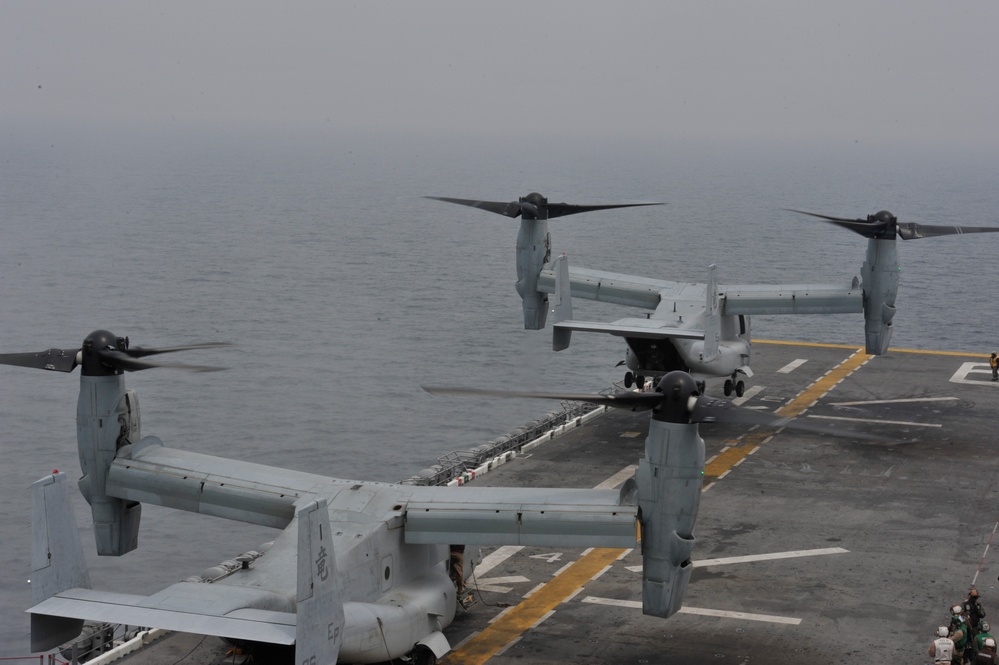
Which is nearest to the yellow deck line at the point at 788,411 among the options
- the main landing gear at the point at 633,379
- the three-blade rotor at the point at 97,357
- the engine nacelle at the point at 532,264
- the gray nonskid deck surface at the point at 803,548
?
the gray nonskid deck surface at the point at 803,548

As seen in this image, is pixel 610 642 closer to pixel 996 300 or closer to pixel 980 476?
pixel 980 476

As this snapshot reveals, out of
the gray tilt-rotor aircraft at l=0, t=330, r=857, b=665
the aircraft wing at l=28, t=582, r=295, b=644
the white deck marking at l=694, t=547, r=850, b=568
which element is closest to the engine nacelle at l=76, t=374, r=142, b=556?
the gray tilt-rotor aircraft at l=0, t=330, r=857, b=665

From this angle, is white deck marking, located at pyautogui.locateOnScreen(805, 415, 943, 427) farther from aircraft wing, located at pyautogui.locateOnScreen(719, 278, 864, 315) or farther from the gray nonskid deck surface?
aircraft wing, located at pyautogui.locateOnScreen(719, 278, 864, 315)

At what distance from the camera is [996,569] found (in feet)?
114

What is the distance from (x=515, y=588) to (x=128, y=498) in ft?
36.0

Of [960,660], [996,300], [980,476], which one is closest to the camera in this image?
[960,660]

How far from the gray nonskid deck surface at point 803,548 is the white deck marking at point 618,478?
0.50 meters

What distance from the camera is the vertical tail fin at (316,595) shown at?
21.8 meters

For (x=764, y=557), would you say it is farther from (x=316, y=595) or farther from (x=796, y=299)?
(x=796, y=299)

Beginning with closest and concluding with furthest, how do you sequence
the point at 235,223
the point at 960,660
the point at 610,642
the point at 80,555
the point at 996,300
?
the point at 80,555 → the point at 960,660 → the point at 610,642 → the point at 996,300 → the point at 235,223

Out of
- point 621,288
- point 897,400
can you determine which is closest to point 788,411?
point 897,400

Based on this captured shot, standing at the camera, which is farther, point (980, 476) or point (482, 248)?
point (482, 248)

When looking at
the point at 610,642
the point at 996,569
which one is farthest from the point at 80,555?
the point at 996,569

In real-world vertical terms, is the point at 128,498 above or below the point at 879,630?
above
